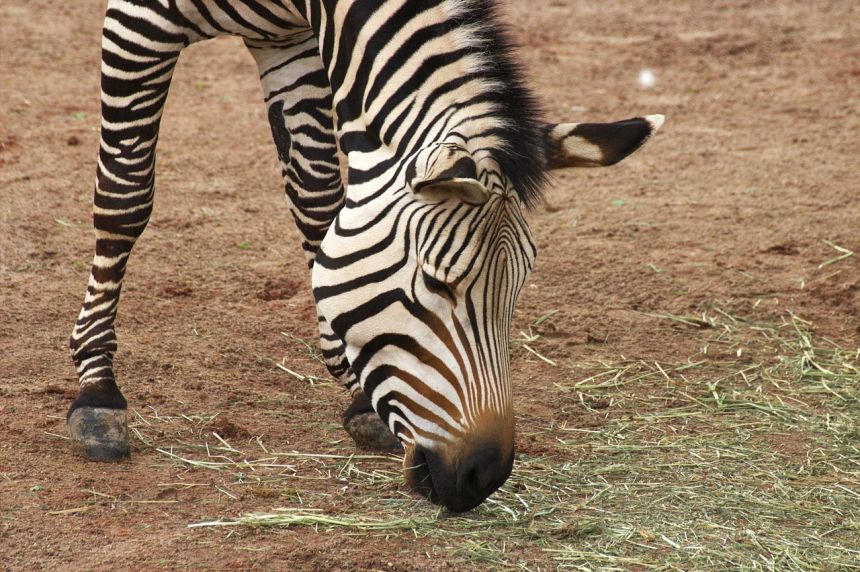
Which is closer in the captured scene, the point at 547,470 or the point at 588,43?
the point at 547,470

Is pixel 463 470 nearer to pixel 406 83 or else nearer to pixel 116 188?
pixel 406 83

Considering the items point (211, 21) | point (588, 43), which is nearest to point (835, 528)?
point (211, 21)

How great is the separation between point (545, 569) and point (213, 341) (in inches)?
98.7

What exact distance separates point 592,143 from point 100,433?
2.19 m

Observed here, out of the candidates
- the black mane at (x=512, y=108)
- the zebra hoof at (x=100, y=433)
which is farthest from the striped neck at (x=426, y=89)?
the zebra hoof at (x=100, y=433)

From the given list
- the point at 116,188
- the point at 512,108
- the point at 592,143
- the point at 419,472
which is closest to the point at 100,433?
the point at 116,188

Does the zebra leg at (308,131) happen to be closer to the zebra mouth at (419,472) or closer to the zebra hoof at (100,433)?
the zebra hoof at (100,433)

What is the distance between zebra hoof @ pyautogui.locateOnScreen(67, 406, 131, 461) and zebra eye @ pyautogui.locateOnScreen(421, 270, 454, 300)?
1.67m

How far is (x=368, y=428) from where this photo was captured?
4312 millimetres

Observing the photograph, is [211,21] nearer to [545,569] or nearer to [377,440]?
[377,440]

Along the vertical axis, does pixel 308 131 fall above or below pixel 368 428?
above

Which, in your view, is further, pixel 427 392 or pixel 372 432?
pixel 372 432

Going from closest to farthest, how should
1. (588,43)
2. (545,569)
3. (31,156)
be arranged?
(545,569), (31,156), (588,43)

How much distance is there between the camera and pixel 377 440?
432 centimetres
